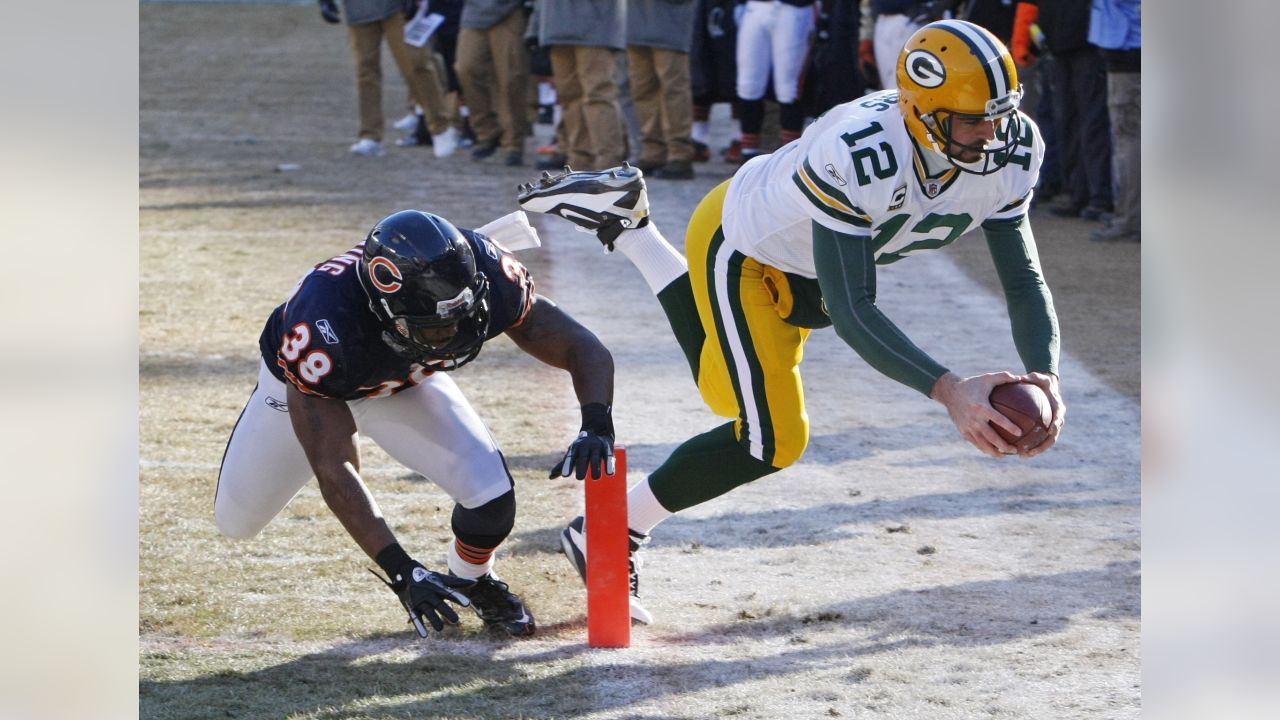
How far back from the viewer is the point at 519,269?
4.08 meters

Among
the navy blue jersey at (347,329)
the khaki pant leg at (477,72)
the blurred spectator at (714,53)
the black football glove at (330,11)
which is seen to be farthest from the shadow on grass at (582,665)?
the black football glove at (330,11)

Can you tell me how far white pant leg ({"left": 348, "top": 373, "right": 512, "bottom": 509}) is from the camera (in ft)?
13.6

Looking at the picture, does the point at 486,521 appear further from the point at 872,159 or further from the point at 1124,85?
the point at 1124,85

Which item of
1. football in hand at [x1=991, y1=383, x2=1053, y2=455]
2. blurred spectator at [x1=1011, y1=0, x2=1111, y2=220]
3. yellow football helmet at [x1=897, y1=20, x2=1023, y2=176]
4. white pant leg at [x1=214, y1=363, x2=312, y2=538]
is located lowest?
blurred spectator at [x1=1011, y1=0, x2=1111, y2=220]

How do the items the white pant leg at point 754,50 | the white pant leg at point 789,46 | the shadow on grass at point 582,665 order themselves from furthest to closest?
the white pant leg at point 754,50 → the white pant leg at point 789,46 → the shadow on grass at point 582,665

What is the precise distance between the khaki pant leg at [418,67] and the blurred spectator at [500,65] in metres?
0.29

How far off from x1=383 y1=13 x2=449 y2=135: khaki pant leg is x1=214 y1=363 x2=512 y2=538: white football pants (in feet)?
25.8

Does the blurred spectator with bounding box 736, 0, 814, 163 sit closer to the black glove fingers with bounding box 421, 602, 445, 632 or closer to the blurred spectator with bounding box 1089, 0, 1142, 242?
the blurred spectator with bounding box 1089, 0, 1142, 242

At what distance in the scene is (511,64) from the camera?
11.5 metres

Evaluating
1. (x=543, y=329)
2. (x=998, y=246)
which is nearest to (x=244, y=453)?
(x=543, y=329)

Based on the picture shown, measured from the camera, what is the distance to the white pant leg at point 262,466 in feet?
13.9

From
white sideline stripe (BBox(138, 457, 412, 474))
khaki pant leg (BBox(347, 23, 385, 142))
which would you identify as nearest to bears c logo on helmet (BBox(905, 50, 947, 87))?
white sideline stripe (BBox(138, 457, 412, 474))

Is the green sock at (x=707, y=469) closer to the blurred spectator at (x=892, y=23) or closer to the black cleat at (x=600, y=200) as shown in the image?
the black cleat at (x=600, y=200)

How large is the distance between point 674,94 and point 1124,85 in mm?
3162
